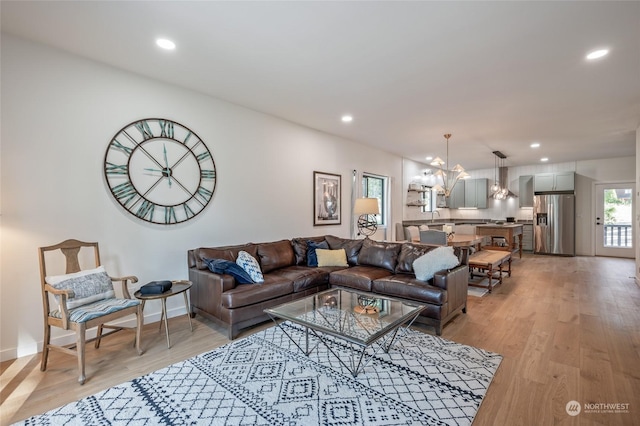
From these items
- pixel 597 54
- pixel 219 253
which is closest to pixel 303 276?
pixel 219 253

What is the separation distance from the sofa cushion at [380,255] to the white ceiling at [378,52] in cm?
200

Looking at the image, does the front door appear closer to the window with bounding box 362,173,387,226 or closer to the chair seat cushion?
the window with bounding box 362,173,387,226

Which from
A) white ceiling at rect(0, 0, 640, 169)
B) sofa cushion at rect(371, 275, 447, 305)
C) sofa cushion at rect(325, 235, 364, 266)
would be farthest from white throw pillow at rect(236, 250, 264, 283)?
white ceiling at rect(0, 0, 640, 169)

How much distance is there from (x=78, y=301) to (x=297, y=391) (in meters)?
1.97

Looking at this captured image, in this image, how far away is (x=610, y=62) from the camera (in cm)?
294

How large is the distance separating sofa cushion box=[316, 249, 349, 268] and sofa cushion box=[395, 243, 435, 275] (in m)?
0.81

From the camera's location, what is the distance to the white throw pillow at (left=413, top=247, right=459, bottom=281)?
3340 mm

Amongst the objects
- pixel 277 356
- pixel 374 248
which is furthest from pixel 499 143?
pixel 277 356

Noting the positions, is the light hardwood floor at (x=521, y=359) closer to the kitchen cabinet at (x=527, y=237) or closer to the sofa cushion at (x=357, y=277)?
the sofa cushion at (x=357, y=277)

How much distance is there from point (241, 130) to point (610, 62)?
13.9 ft

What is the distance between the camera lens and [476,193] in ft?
32.3

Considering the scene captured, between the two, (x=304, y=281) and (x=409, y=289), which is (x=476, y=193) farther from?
(x=304, y=281)

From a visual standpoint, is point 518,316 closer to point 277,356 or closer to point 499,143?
point 277,356

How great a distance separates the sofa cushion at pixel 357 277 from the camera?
3.69 meters
